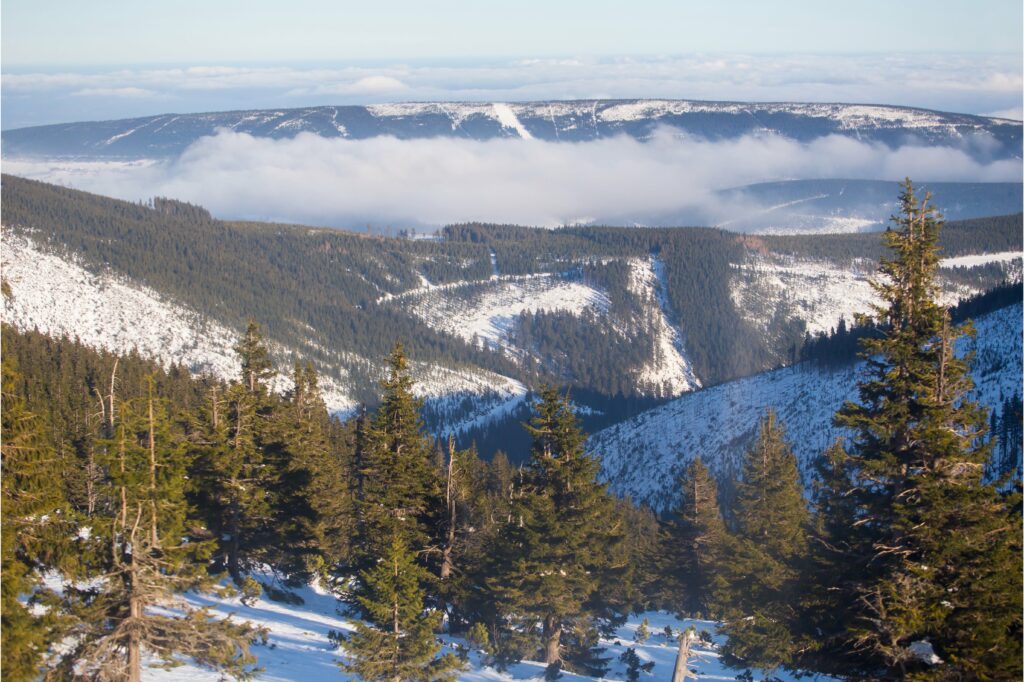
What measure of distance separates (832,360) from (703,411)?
20467 millimetres

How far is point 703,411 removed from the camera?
144875mm

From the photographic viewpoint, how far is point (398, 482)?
3509 cm

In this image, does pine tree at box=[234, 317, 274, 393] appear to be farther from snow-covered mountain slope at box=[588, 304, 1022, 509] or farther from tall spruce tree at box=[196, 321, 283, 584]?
snow-covered mountain slope at box=[588, 304, 1022, 509]

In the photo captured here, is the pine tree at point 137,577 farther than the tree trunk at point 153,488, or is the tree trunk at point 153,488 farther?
the tree trunk at point 153,488

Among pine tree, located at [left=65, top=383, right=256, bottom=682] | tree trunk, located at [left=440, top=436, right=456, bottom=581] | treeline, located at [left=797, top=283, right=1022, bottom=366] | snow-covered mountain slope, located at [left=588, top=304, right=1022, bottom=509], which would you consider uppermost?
pine tree, located at [left=65, top=383, right=256, bottom=682]

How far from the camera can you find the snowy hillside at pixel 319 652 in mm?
28938

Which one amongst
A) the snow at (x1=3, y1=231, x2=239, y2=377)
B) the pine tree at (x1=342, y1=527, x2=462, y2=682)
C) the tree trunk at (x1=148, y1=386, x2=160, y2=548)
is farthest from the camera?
the snow at (x1=3, y1=231, x2=239, y2=377)

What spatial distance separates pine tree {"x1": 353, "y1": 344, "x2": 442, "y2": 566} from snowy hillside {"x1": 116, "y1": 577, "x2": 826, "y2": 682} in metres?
3.68

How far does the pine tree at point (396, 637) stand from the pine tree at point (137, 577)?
5.62 metres

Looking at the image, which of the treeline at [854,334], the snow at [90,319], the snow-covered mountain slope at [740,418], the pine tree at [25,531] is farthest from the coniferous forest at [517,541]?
the snow at [90,319]

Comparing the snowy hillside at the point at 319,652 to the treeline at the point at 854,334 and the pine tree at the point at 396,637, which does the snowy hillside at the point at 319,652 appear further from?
the treeline at the point at 854,334

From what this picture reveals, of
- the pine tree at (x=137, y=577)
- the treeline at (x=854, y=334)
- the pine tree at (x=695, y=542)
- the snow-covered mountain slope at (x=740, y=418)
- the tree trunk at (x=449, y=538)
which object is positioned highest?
the pine tree at (x=137, y=577)

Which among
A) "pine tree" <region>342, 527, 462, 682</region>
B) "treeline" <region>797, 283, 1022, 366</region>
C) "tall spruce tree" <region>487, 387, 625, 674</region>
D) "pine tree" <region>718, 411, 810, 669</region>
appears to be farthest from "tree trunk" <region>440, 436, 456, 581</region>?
"treeline" <region>797, 283, 1022, 366</region>

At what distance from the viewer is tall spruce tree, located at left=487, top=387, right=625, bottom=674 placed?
34031 mm
